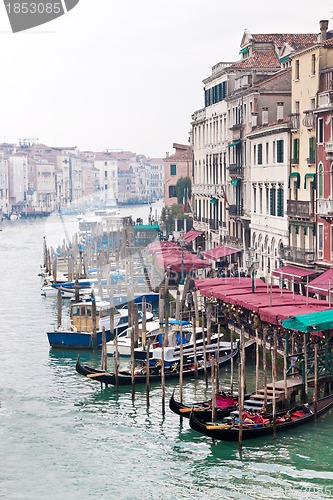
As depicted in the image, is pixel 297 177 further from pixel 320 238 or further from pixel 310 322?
pixel 310 322

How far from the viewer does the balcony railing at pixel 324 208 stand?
19.3 m

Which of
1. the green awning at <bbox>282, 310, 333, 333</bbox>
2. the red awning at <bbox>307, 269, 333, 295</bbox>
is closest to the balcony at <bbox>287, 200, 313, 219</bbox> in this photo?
the red awning at <bbox>307, 269, 333, 295</bbox>

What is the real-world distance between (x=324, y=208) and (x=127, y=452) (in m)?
7.94

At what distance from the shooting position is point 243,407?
13539 millimetres

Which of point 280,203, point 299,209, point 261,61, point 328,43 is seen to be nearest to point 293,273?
point 299,209

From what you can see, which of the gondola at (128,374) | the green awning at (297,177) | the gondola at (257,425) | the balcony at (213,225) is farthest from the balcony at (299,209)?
the balcony at (213,225)

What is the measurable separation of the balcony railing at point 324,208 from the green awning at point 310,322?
4789 mm

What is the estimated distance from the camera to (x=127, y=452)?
42.9 feet

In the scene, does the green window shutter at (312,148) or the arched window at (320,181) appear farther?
the green window shutter at (312,148)

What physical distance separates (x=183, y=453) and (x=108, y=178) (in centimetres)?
12316

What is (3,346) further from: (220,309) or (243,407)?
(243,407)

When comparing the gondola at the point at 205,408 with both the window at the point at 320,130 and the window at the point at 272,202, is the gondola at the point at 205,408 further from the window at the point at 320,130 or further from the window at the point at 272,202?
the window at the point at 272,202

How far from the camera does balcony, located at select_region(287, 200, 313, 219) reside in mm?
20597

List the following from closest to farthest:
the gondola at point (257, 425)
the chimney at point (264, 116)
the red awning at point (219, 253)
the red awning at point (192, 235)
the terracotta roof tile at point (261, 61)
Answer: the gondola at point (257, 425), the chimney at point (264, 116), the red awning at point (219, 253), the terracotta roof tile at point (261, 61), the red awning at point (192, 235)
